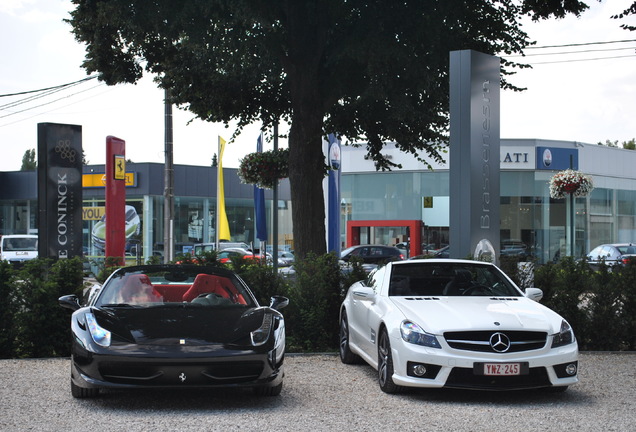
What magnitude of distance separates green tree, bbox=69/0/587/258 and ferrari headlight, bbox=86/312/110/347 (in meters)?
8.20

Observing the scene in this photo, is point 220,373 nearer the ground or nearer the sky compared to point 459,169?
nearer the ground

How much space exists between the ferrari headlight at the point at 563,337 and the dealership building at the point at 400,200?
31.9 metres

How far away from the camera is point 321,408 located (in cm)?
770

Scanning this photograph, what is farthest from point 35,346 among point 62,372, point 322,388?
point 322,388

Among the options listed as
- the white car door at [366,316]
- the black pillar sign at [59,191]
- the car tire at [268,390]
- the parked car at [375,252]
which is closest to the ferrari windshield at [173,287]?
the car tire at [268,390]

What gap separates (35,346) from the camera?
1124cm

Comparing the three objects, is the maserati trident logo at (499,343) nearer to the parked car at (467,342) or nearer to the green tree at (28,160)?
the parked car at (467,342)

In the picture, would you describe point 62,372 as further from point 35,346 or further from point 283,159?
point 283,159

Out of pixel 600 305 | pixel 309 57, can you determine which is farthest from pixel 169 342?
pixel 309 57

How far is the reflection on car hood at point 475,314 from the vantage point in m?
8.02

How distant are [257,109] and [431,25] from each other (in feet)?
18.6

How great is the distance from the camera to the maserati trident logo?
7.89 m

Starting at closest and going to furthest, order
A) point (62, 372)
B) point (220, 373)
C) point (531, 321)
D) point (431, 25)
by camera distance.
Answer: point (220, 373) → point (531, 321) → point (62, 372) → point (431, 25)

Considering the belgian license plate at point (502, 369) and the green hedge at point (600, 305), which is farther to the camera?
the green hedge at point (600, 305)
